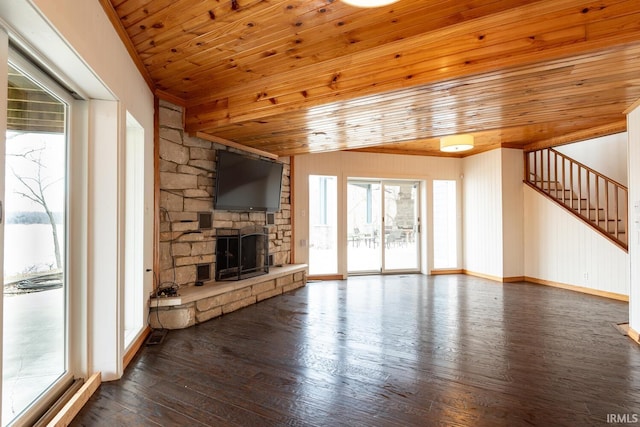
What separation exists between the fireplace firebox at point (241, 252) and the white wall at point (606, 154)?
594 cm

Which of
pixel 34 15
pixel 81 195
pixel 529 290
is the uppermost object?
pixel 34 15

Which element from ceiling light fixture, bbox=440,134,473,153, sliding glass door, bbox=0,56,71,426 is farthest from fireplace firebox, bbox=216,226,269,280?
ceiling light fixture, bbox=440,134,473,153

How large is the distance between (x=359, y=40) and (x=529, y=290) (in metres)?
4.92

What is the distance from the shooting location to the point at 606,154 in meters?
6.18

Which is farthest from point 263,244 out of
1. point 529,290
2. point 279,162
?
point 529,290

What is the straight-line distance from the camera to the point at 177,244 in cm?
389

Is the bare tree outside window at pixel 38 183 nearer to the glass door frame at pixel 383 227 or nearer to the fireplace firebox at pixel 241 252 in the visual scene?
the fireplace firebox at pixel 241 252

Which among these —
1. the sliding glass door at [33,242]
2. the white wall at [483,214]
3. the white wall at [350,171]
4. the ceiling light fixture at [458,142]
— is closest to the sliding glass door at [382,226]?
the white wall at [350,171]

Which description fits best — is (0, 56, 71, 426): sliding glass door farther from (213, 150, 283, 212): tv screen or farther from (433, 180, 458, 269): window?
(433, 180, 458, 269): window

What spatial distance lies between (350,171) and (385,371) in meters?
4.48

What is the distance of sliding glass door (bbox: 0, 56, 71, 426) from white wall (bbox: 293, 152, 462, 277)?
4.12m

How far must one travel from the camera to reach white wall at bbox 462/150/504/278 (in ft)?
20.7

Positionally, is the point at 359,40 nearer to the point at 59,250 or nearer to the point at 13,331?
the point at 59,250

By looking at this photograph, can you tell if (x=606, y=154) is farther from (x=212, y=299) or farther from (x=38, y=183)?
(x=38, y=183)
